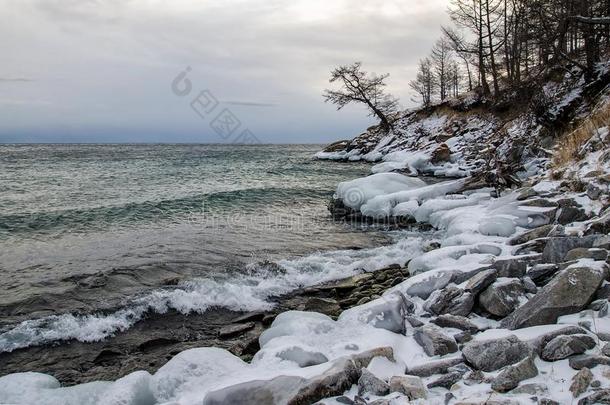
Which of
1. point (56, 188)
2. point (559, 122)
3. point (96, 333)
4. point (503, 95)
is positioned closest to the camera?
point (96, 333)

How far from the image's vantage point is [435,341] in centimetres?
430

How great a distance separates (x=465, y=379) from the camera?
11.8 feet

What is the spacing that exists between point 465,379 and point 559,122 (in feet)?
52.8

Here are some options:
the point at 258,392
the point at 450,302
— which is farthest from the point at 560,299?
the point at 258,392

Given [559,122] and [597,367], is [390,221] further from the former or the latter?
[597,367]

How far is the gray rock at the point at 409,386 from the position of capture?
3484mm

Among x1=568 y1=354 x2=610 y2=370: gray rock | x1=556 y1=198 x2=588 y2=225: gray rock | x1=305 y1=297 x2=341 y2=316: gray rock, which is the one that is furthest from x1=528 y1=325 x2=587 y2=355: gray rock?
x1=556 y1=198 x2=588 y2=225: gray rock

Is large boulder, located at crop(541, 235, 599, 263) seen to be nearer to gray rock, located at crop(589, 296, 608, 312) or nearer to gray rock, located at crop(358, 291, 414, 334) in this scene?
gray rock, located at crop(589, 296, 608, 312)

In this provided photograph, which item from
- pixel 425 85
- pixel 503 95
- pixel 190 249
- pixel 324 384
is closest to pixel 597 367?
pixel 324 384

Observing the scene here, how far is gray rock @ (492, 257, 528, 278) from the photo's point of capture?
547 centimetres

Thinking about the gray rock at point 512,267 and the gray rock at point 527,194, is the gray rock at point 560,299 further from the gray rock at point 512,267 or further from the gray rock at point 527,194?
the gray rock at point 527,194

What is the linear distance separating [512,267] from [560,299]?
4.06 ft

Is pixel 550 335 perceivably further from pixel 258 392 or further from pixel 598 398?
pixel 258 392

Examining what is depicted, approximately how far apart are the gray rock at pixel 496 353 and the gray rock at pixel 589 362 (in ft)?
1.13
